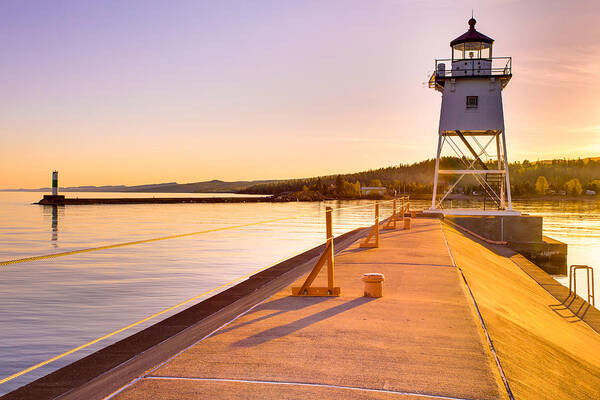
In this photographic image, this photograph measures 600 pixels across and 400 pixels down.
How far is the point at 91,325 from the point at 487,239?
1030 inches

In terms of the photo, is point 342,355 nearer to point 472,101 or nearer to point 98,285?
point 98,285

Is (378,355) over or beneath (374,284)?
beneath

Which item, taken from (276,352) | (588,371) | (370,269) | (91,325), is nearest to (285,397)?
(276,352)

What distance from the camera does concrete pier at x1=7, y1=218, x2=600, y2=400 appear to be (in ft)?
15.6

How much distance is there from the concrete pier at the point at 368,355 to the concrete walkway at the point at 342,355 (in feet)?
0.04

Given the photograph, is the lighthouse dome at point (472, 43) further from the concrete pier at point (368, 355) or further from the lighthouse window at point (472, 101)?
the concrete pier at point (368, 355)

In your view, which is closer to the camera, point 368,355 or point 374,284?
point 368,355

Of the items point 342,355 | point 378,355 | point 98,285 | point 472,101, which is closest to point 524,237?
point 472,101

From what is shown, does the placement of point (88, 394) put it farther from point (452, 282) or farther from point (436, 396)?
point (452, 282)

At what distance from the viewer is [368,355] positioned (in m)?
5.62

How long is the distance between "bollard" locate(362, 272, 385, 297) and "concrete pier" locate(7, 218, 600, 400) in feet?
0.82

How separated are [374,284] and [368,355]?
338cm

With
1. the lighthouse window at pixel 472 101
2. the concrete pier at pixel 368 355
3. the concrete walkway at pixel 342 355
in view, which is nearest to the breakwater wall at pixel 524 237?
the lighthouse window at pixel 472 101

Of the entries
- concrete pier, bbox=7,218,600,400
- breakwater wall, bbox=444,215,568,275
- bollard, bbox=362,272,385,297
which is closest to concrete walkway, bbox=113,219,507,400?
concrete pier, bbox=7,218,600,400
